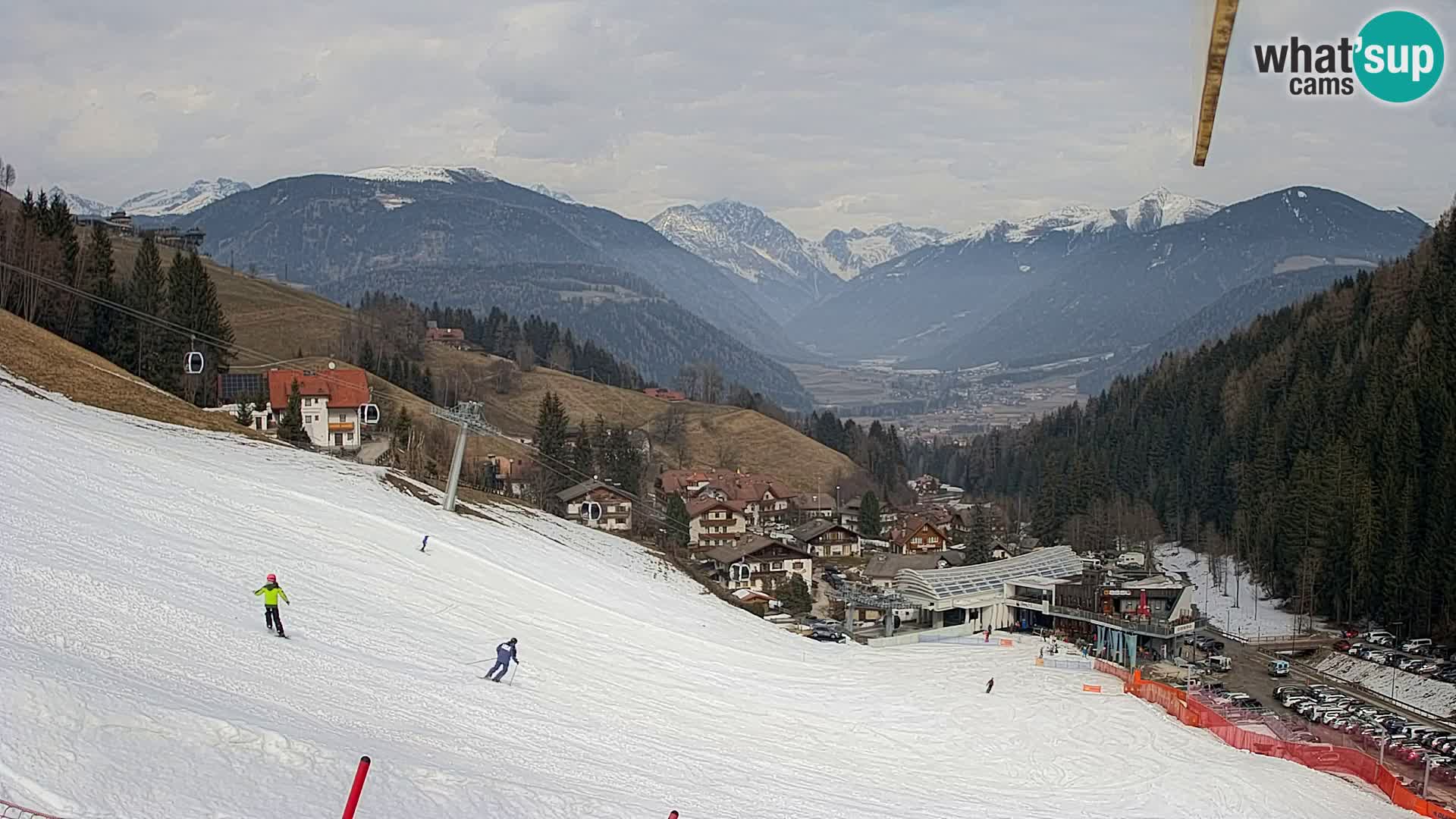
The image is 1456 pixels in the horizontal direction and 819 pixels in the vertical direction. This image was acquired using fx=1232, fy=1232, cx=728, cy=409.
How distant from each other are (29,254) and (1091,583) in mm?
57993

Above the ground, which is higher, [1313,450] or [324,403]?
[1313,450]

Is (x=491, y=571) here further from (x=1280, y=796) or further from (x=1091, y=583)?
(x=1091, y=583)

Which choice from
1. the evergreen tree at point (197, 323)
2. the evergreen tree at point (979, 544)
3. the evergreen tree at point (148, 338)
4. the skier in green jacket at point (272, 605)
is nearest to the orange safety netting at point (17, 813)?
the skier in green jacket at point (272, 605)

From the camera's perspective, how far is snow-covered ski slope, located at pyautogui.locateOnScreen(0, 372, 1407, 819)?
13.3m

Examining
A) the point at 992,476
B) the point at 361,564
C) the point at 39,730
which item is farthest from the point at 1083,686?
the point at 992,476

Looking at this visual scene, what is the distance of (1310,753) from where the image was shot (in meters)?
30.9

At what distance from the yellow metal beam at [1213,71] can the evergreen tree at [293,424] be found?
53580mm

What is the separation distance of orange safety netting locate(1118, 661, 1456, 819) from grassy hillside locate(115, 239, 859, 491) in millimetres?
90636

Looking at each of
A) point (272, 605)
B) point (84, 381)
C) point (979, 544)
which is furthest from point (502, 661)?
point (979, 544)

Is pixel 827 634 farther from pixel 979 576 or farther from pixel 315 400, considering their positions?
pixel 315 400

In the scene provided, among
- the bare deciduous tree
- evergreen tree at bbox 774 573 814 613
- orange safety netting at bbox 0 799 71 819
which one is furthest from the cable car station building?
the bare deciduous tree

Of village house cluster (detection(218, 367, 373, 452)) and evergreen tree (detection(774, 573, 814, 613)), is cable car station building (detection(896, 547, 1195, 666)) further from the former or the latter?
village house cluster (detection(218, 367, 373, 452))

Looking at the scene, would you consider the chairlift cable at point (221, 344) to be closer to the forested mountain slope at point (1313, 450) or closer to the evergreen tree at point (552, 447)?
the evergreen tree at point (552, 447)

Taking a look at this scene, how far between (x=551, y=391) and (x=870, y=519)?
5246cm
